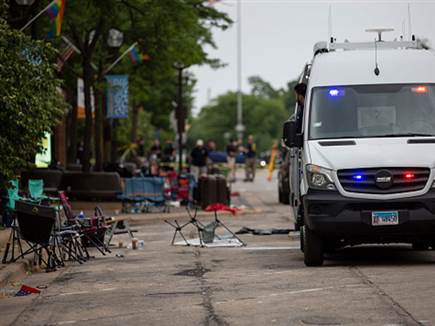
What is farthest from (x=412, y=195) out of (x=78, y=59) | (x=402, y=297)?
(x=78, y=59)

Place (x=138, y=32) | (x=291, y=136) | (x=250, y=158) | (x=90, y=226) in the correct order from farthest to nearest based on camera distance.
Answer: (x=250, y=158)
(x=138, y=32)
(x=90, y=226)
(x=291, y=136)

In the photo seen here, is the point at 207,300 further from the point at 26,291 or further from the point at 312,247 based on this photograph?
the point at 312,247

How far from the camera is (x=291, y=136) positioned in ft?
52.8

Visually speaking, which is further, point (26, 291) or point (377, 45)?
point (377, 45)

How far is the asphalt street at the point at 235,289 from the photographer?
1125 centimetres

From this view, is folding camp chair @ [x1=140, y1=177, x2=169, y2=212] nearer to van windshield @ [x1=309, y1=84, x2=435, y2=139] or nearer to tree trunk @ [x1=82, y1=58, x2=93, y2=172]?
tree trunk @ [x1=82, y1=58, x2=93, y2=172]

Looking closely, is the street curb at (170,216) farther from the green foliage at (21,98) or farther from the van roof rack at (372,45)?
the van roof rack at (372,45)

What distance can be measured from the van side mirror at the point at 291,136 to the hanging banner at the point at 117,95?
20.0 meters

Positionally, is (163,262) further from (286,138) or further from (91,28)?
(91,28)

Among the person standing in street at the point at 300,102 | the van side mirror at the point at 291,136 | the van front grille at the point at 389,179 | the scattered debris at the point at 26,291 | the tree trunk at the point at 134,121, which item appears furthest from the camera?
the tree trunk at the point at 134,121

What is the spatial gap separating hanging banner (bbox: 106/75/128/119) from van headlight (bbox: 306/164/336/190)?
2102 cm

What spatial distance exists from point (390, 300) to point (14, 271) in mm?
5993

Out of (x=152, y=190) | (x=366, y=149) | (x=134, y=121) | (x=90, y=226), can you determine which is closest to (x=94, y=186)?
(x=152, y=190)

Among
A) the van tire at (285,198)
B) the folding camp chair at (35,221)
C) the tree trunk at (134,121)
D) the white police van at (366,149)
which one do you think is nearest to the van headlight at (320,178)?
the white police van at (366,149)
